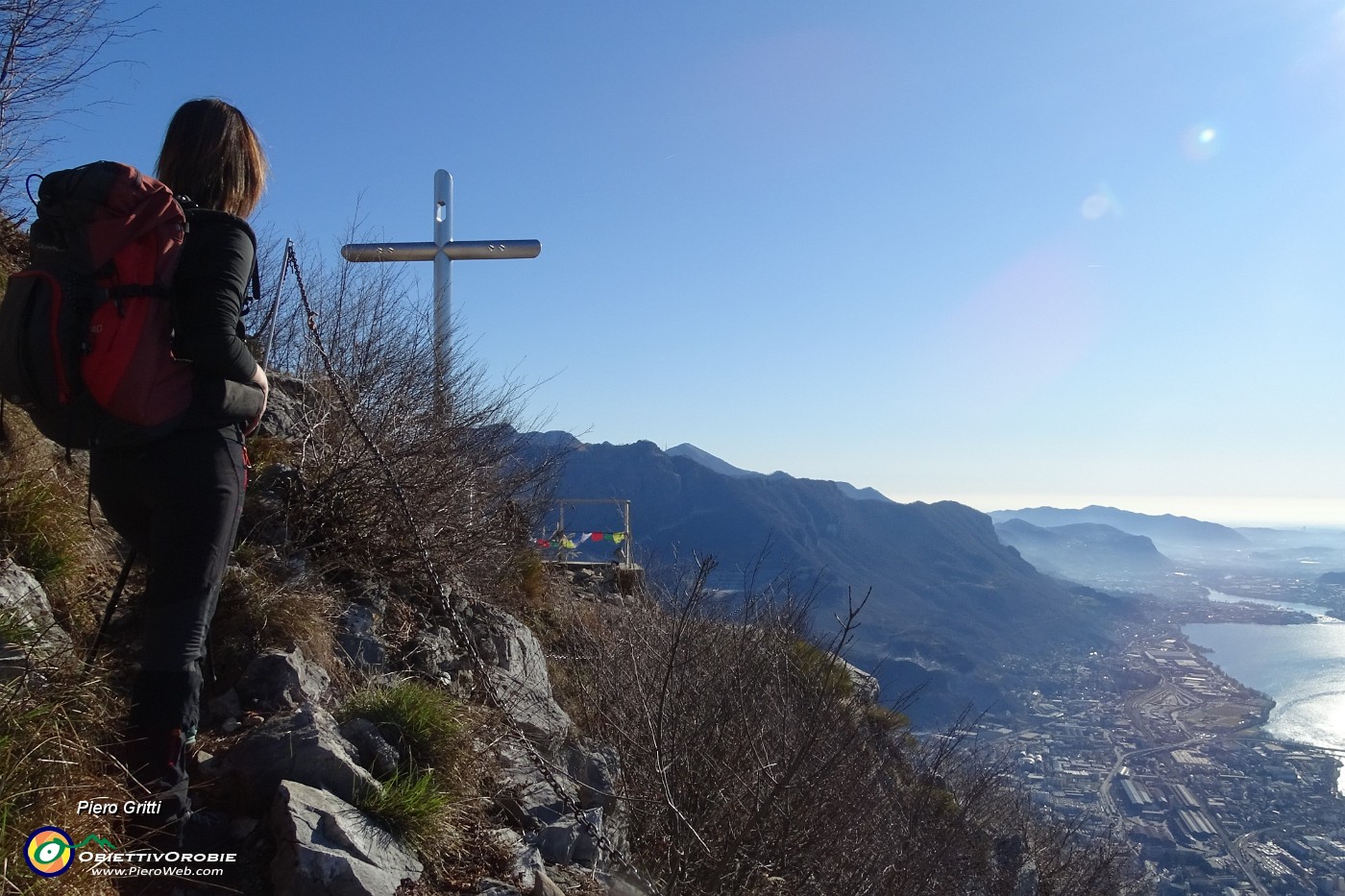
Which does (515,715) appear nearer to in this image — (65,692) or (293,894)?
(293,894)

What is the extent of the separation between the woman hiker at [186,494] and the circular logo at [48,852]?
0.74 ft

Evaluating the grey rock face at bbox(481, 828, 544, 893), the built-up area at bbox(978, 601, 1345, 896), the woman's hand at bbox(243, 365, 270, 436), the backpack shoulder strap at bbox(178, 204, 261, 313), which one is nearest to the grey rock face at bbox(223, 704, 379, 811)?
the grey rock face at bbox(481, 828, 544, 893)

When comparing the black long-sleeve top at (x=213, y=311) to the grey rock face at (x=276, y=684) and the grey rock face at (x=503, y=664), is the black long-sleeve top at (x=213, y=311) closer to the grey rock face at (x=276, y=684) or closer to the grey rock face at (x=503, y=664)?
the grey rock face at (x=276, y=684)

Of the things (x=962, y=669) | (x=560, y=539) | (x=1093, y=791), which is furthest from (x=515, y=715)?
(x=962, y=669)

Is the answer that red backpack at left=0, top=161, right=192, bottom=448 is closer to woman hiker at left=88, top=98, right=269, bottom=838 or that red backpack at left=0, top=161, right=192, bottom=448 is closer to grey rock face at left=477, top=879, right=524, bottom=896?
woman hiker at left=88, top=98, right=269, bottom=838

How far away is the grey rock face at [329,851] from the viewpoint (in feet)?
6.68

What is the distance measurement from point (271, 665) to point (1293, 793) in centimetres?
3743

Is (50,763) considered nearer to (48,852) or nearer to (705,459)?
(48,852)

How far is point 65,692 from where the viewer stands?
6.59ft

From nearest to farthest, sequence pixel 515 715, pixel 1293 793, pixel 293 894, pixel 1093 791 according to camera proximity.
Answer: pixel 293 894 → pixel 515 715 → pixel 1093 791 → pixel 1293 793

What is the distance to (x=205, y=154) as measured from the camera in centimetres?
215

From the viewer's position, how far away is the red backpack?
5.85ft

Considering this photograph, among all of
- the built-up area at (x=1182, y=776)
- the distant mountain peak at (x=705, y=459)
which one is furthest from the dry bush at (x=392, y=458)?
the distant mountain peak at (x=705, y=459)

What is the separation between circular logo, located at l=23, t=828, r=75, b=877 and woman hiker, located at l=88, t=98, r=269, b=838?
0.74ft
